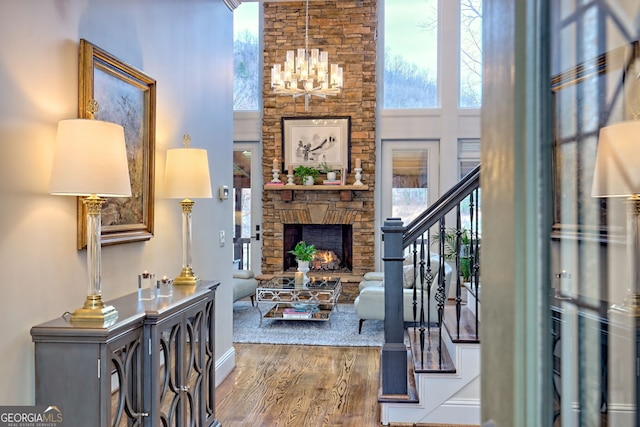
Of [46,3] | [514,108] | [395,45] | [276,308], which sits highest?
[395,45]

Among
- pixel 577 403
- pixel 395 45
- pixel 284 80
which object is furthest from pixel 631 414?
pixel 395 45

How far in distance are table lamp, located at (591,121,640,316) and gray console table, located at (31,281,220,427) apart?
1581mm

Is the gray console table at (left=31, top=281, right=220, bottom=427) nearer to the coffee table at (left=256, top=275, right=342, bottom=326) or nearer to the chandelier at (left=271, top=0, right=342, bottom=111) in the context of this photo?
the coffee table at (left=256, top=275, right=342, bottom=326)

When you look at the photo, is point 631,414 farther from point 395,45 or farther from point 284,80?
point 395,45

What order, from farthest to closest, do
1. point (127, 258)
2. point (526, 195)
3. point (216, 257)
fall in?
point (216, 257) < point (127, 258) < point (526, 195)

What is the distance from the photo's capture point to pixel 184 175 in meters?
2.74

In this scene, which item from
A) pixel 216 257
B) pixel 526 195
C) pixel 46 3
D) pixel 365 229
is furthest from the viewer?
pixel 365 229

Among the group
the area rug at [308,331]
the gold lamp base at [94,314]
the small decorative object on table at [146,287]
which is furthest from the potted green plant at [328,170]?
the gold lamp base at [94,314]

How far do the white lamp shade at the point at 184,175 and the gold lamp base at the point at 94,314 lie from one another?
0.98 meters

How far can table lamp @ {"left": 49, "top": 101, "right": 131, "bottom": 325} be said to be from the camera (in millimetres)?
1741

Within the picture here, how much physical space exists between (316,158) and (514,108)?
672 centimetres

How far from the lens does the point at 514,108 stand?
609 mm

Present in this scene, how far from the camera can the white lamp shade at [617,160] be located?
64cm

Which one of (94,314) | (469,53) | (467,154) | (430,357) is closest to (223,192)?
(430,357)
